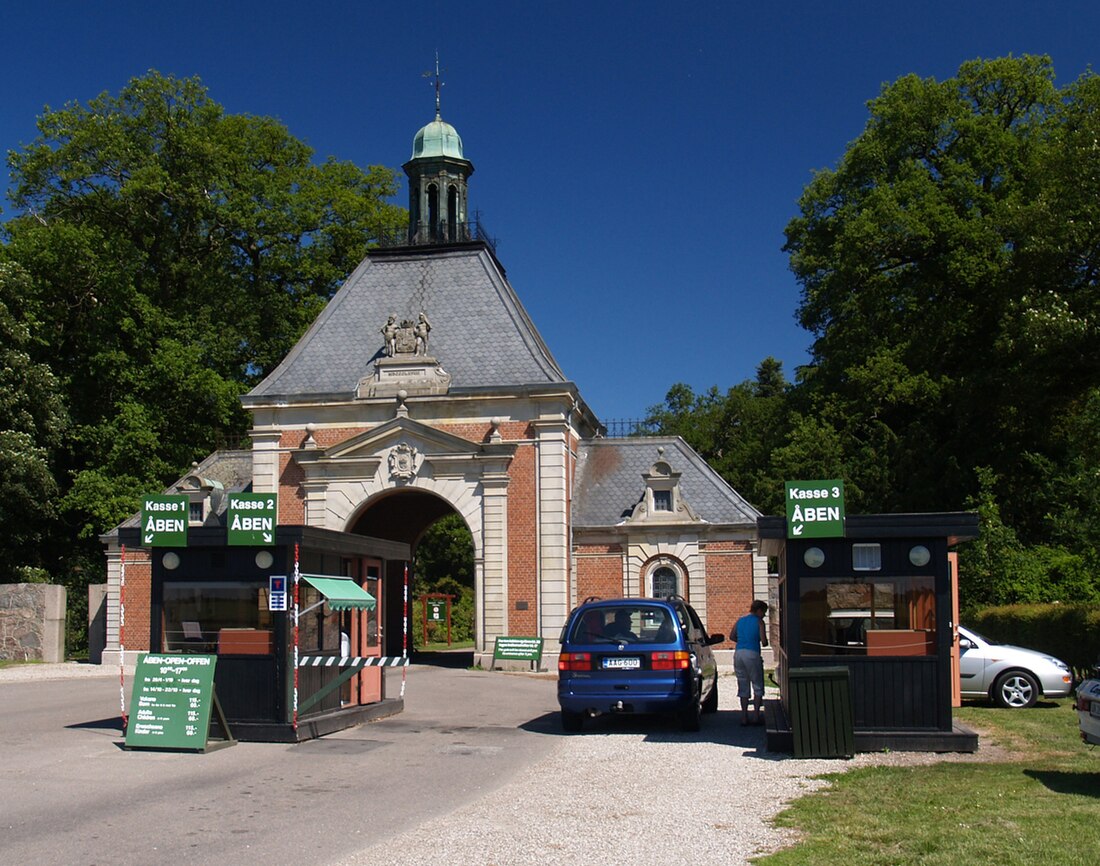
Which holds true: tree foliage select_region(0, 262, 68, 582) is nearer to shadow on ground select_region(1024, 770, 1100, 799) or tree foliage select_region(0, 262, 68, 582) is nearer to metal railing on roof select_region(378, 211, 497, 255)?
metal railing on roof select_region(378, 211, 497, 255)

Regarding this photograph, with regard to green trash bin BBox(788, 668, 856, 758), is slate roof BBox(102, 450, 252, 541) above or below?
above

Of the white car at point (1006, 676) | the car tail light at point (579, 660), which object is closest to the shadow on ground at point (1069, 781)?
the car tail light at point (579, 660)

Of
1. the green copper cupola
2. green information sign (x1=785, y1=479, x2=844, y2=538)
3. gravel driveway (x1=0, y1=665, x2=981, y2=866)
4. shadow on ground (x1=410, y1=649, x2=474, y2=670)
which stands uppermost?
the green copper cupola

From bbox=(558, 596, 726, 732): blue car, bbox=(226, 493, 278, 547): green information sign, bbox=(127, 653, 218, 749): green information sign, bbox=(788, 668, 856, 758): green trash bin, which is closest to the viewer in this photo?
bbox=(788, 668, 856, 758): green trash bin

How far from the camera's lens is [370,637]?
18.3 meters

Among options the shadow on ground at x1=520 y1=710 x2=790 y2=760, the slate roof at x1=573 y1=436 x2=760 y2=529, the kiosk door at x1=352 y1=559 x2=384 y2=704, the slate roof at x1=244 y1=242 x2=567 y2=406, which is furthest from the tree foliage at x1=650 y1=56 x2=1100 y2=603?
the kiosk door at x1=352 y1=559 x2=384 y2=704

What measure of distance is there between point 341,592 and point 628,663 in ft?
12.6

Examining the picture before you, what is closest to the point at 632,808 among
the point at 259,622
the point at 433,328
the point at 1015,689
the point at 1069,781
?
the point at 1069,781

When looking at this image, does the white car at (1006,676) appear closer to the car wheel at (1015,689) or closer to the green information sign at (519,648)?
the car wheel at (1015,689)

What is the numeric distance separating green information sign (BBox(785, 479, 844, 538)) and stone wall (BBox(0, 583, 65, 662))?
26.3 metres

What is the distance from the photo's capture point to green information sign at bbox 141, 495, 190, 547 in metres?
15.3

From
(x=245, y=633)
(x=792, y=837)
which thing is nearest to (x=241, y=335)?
(x=245, y=633)

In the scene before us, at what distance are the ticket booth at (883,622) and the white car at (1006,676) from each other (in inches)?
226

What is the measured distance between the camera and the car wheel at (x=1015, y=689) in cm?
1919
